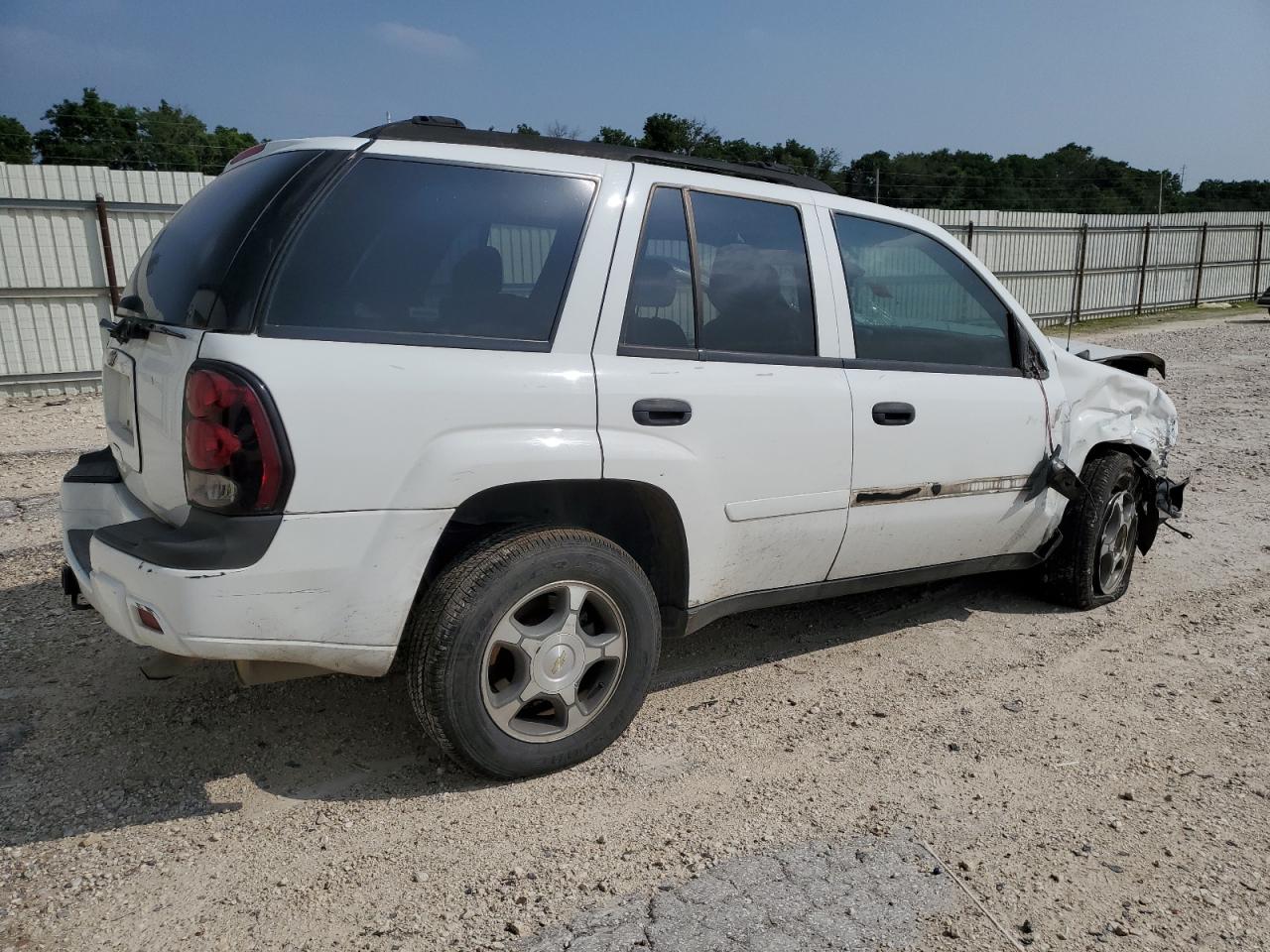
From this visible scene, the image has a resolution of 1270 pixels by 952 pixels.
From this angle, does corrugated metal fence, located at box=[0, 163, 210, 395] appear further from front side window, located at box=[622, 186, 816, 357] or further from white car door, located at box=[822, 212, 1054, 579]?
white car door, located at box=[822, 212, 1054, 579]

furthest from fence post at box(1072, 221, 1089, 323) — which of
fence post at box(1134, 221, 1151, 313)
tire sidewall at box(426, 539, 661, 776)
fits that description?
tire sidewall at box(426, 539, 661, 776)

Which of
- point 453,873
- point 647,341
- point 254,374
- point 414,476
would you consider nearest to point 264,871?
point 453,873

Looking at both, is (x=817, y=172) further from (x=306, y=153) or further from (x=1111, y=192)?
(x=306, y=153)

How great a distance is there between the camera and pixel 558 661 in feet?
9.74

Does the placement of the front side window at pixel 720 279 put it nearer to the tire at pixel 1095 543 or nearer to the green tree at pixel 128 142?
the tire at pixel 1095 543

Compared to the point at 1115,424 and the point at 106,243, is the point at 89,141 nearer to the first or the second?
the point at 106,243

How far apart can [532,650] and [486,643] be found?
6.5 inches

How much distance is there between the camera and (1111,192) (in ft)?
182

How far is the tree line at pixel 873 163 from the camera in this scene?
2897 centimetres

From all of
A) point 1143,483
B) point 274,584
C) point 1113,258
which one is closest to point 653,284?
point 274,584

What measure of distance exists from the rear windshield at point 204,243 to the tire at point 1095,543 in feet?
11.8

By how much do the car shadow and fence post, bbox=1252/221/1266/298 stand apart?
28.5 metres

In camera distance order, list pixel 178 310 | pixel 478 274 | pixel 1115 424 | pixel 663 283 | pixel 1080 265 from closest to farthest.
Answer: pixel 178 310 → pixel 478 274 → pixel 663 283 → pixel 1115 424 → pixel 1080 265

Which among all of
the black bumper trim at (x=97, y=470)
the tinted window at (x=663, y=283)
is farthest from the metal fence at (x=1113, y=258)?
the black bumper trim at (x=97, y=470)
